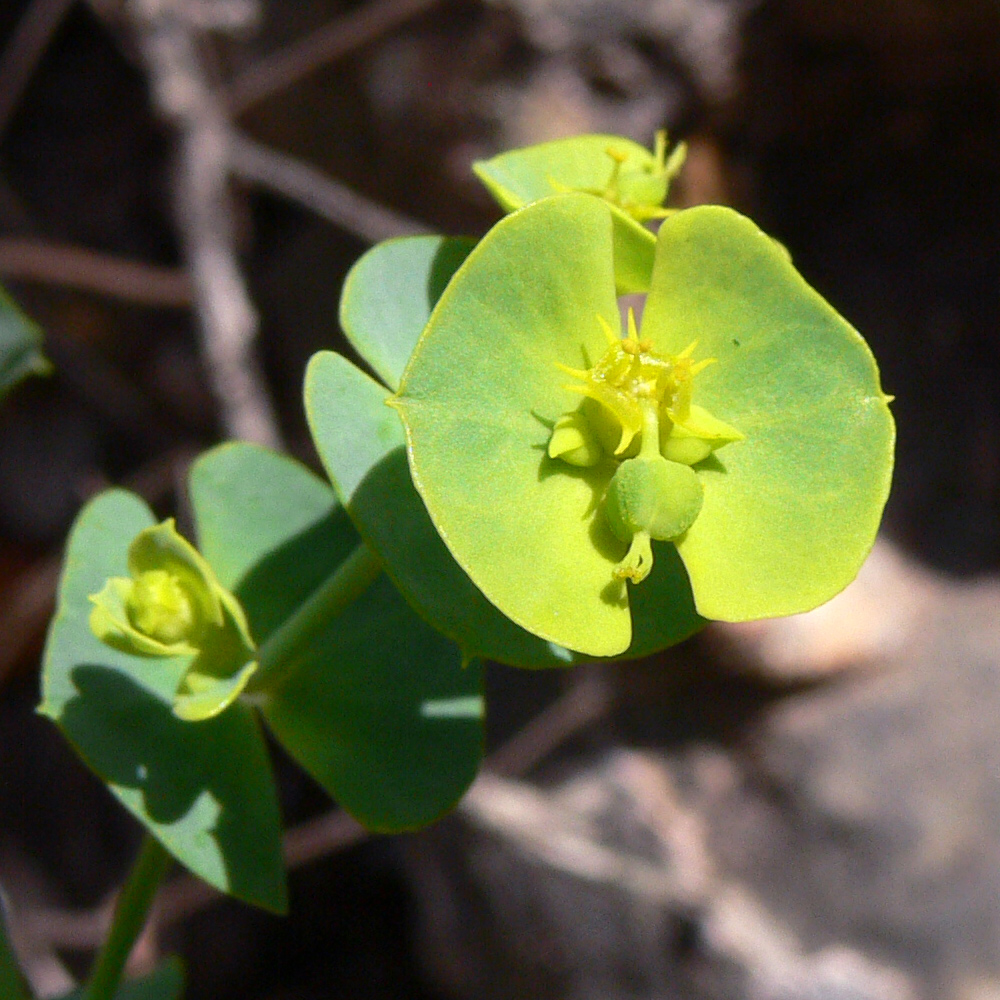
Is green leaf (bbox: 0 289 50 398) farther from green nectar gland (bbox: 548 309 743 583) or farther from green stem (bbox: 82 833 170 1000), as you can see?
green nectar gland (bbox: 548 309 743 583)

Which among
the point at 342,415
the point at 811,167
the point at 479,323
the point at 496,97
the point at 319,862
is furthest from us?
the point at 319,862

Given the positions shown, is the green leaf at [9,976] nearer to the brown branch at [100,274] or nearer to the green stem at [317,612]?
the green stem at [317,612]

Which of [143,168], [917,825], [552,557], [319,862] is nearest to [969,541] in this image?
[917,825]

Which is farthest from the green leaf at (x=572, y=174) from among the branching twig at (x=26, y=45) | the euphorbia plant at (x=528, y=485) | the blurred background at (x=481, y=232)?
the branching twig at (x=26, y=45)

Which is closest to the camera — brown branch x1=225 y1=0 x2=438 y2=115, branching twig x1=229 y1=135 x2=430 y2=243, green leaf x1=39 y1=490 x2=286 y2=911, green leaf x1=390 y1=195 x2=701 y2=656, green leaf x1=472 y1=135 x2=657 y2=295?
green leaf x1=390 y1=195 x2=701 y2=656

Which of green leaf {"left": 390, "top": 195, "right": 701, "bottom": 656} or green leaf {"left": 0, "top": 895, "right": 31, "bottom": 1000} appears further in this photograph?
green leaf {"left": 0, "top": 895, "right": 31, "bottom": 1000}

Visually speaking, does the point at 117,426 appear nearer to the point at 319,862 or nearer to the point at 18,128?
the point at 18,128

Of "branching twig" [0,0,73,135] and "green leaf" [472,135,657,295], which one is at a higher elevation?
"branching twig" [0,0,73,135]

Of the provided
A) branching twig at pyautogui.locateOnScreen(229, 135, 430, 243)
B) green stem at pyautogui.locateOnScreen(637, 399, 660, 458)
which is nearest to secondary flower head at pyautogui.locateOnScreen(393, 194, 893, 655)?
green stem at pyautogui.locateOnScreen(637, 399, 660, 458)
